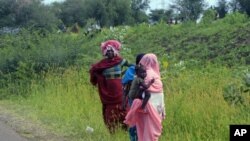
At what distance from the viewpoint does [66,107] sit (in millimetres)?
13516

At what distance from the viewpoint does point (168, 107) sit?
34.9 feet

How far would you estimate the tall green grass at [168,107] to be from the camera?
9258 millimetres

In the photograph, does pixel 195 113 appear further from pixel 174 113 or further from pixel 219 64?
pixel 219 64

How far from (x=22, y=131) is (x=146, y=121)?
12.7 ft

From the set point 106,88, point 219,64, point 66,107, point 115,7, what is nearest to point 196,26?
point 219,64

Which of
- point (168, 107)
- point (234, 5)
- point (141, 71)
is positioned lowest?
point (168, 107)

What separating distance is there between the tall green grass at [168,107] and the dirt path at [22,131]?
0.94 ft

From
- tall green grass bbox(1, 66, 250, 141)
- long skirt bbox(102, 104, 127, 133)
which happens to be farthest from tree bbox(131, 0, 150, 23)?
long skirt bbox(102, 104, 127, 133)

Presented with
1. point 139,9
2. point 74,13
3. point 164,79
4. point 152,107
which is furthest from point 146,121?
point 139,9

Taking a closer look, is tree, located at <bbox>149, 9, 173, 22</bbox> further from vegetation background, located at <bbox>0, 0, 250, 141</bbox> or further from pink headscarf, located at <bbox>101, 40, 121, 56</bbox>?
pink headscarf, located at <bbox>101, 40, 121, 56</bbox>

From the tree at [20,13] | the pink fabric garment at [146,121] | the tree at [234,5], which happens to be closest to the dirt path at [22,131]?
the pink fabric garment at [146,121]

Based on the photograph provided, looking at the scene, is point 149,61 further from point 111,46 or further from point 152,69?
point 111,46

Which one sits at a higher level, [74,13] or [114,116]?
[74,13]

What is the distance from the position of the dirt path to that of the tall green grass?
286 millimetres
